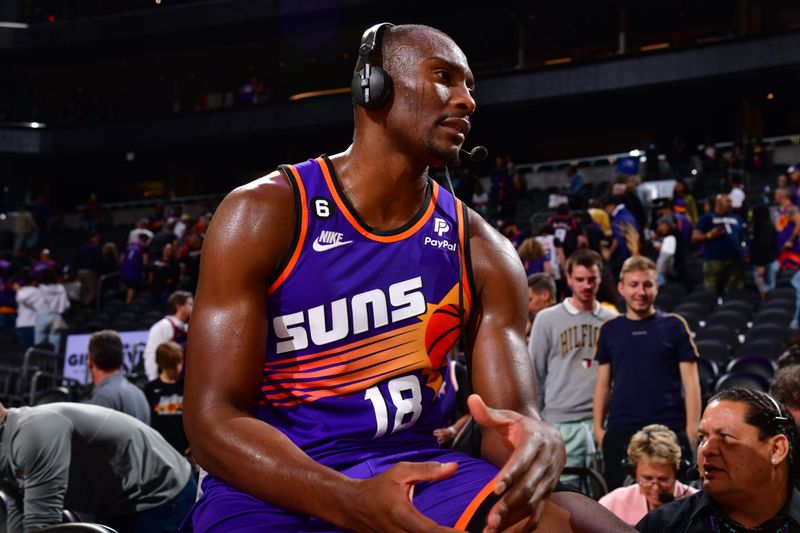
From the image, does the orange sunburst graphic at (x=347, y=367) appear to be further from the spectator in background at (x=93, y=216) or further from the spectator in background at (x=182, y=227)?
the spectator in background at (x=93, y=216)

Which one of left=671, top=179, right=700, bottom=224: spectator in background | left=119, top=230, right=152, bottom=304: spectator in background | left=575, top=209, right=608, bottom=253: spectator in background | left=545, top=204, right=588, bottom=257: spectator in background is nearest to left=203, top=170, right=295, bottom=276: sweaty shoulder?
left=545, top=204, right=588, bottom=257: spectator in background

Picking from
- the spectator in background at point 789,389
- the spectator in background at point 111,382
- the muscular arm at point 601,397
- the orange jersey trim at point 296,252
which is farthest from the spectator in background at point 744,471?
the spectator in background at point 111,382

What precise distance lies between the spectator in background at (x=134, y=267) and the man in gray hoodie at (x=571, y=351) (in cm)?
1142

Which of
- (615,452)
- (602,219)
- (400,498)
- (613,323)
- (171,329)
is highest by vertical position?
(602,219)

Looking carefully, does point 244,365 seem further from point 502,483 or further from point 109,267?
point 109,267

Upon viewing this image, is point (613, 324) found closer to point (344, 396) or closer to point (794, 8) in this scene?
point (344, 396)

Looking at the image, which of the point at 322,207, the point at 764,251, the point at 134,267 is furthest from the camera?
the point at 134,267

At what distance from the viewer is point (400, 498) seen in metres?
1.50

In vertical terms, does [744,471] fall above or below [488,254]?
below

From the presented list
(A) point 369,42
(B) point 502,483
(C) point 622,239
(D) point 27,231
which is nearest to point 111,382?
(A) point 369,42

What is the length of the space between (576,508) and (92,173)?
28.1 m

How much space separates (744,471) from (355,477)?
144cm

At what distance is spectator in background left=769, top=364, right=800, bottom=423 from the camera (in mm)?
3396

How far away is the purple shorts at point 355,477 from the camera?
5.30 feet
